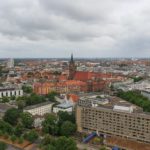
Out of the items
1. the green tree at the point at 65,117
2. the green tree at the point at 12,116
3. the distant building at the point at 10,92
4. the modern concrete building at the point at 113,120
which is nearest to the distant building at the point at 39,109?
the green tree at the point at 12,116

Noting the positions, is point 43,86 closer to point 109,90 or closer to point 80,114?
point 109,90

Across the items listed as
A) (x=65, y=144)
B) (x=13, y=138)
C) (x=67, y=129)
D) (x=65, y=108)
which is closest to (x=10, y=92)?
(x=65, y=108)

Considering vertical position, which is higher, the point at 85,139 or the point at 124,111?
the point at 124,111

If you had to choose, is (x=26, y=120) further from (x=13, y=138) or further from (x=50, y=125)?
(x=13, y=138)

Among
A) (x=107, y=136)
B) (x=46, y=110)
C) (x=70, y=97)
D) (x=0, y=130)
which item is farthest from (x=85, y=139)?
(x=70, y=97)

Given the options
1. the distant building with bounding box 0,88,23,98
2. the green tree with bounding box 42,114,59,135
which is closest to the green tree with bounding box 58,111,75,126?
the green tree with bounding box 42,114,59,135

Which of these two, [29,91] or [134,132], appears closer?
[134,132]

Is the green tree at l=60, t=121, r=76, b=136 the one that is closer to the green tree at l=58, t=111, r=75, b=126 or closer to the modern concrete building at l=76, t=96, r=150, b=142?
the modern concrete building at l=76, t=96, r=150, b=142
